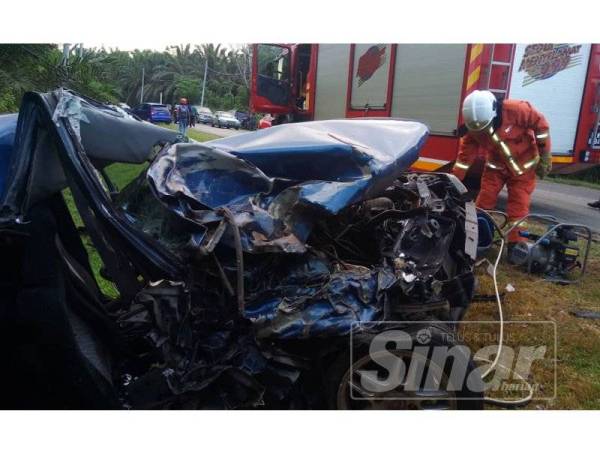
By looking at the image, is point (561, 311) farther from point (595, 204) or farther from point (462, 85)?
point (595, 204)

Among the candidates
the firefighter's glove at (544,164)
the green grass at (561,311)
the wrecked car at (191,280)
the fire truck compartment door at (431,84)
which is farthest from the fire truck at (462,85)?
the wrecked car at (191,280)

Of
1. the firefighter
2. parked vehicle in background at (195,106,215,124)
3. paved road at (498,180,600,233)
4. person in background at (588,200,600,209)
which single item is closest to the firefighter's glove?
the firefighter

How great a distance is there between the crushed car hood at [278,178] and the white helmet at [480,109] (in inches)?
87.4

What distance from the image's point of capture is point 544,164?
14.6ft

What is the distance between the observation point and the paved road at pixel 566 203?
21.4 ft

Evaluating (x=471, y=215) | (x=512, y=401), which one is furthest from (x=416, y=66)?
(x=512, y=401)

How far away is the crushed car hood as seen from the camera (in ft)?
6.49

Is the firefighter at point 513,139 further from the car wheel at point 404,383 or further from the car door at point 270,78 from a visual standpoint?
the car door at point 270,78

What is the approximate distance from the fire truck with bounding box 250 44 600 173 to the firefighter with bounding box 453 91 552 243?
1.18 m

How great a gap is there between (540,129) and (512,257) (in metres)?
1.25

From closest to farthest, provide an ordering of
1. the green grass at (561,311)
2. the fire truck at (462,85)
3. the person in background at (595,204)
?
1. the green grass at (561,311)
2. the fire truck at (462,85)
3. the person in background at (595,204)

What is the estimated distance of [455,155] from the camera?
5738 mm

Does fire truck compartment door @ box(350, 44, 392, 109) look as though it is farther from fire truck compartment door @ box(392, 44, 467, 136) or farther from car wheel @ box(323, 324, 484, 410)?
car wheel @ box(323, 324, 484, 410)

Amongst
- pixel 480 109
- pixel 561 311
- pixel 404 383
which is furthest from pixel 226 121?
pixel 404 383
